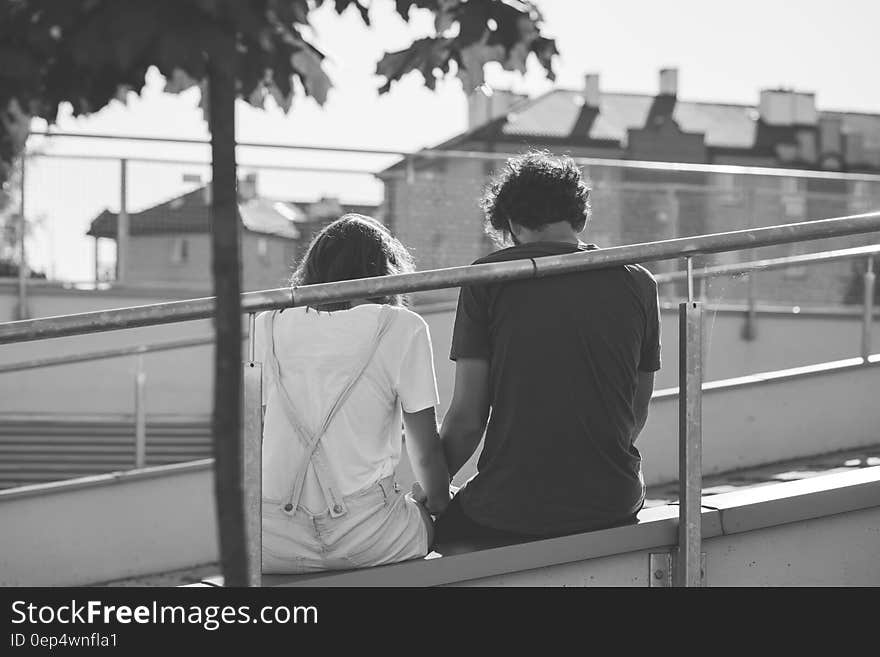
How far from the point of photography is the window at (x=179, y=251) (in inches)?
392

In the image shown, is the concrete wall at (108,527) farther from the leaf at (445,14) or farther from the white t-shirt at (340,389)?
the leaf at (445,14)

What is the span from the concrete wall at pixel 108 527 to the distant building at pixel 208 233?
74.3 inches

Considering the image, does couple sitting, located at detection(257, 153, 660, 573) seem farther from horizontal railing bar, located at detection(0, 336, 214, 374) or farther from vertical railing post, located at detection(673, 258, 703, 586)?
horizontal railing bar, located at detection(0, 336, 214, 374)

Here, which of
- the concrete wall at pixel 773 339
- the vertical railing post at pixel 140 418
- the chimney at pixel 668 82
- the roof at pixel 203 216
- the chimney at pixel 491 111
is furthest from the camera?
the chimney at pixel 668 82

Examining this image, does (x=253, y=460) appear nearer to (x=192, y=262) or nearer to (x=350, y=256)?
(x=350, y=256)

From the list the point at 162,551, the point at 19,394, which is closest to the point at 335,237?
the point at 162,551

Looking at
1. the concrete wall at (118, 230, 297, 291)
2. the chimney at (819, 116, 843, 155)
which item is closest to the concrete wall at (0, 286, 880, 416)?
the concrete wall at (118, 230, 297, 291)

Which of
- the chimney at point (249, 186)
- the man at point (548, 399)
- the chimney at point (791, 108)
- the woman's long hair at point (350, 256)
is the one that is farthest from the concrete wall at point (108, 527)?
the chimney at point (791, 108)

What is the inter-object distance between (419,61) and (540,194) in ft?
3.84

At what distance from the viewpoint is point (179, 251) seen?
33.0ft

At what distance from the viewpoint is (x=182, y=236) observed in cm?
997
